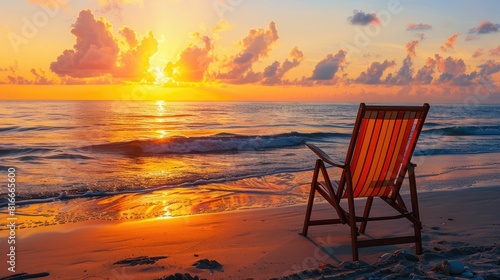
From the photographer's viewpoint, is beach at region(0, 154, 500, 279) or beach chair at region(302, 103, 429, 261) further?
beach chair at region(302, 103, 429, 261)

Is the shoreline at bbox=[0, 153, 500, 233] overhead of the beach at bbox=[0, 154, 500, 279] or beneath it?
beneath

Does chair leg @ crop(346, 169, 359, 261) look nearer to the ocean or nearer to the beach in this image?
the beach

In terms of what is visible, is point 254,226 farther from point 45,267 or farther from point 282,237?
point 45,267

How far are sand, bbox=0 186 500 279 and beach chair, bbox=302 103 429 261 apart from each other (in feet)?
1.02

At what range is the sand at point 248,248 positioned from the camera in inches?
144

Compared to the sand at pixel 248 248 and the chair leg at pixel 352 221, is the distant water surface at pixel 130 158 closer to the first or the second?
the sand at pixel 248 248

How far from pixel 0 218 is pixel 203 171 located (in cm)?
562

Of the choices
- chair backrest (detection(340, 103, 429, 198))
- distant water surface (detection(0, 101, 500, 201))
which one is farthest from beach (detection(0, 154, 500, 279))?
distant water surface (detection(0, 101, 500, 201))

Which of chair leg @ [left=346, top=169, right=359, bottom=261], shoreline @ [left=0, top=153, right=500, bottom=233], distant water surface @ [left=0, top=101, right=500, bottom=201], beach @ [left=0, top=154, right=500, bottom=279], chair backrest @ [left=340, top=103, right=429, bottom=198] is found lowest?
distant water surface @ [left=0, top=101, right=500, bottom=201]

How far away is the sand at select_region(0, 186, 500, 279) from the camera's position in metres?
3.66

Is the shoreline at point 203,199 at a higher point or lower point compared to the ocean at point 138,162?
higher

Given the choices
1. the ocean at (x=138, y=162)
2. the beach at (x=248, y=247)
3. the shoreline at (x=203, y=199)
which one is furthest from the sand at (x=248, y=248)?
the ocean at (x=138, y=162)

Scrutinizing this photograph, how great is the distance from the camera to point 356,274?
11.5 feet

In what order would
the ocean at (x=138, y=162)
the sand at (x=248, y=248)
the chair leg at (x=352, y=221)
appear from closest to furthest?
the sand at (x=248, y=248) → the chair leg at (x=352, y=221) → the ocean at (x=138, y=162)
